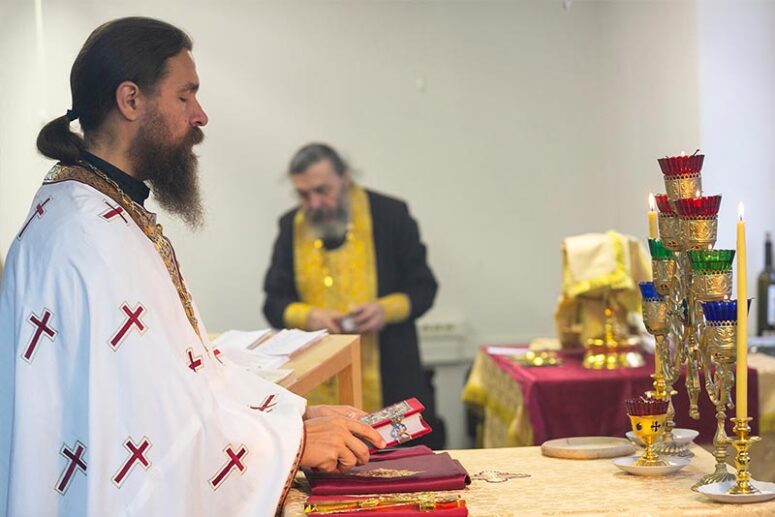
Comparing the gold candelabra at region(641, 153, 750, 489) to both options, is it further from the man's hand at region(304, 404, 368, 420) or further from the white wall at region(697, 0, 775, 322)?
the white wall at region(697, 0, 775, 322)

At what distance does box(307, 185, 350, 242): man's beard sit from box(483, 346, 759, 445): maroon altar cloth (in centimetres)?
256

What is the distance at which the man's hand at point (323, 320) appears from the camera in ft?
22.5

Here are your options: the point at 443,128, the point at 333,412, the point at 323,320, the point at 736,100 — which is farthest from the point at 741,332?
the point at 443,128

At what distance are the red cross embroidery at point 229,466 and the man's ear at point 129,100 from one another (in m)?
0.85

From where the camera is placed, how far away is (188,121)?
2.90m

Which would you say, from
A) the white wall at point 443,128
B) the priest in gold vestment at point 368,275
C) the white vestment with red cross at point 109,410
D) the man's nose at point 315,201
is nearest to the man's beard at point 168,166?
the white vestment with red cross at point 109,410

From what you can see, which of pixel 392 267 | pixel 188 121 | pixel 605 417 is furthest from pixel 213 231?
pixel 188 121

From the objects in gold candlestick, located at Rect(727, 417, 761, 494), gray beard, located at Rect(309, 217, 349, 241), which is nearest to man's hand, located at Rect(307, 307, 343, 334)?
gray beard, located at Rect(309, 217, 349, 241)

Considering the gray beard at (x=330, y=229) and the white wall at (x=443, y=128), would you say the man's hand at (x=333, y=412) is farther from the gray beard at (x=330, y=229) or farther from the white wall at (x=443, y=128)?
the white wall at (x=443, y=128)

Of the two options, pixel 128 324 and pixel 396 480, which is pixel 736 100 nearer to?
pixel 396 480

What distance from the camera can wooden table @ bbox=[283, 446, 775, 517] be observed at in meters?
2.21

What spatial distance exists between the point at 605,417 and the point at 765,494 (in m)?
2.85

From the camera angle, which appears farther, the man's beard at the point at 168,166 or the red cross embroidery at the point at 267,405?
the man's beard at the point at 168,166

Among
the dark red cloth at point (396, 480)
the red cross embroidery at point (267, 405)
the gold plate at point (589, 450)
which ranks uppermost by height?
the red cross embroidery at point (267, 405)
